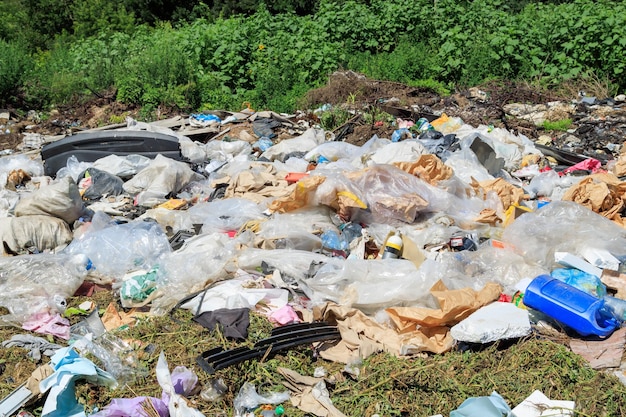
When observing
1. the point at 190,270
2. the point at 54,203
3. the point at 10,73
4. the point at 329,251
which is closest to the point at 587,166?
the point at 329,251

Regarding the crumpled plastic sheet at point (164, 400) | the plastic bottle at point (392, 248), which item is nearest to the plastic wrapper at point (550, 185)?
the plastic bottle at point (392, 248)

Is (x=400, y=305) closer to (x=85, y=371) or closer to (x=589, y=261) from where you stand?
(x=589, y=261)

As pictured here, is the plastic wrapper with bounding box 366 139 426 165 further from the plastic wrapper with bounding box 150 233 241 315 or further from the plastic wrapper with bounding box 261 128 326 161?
the plastic wrapper with bounding box 150 233 241 315

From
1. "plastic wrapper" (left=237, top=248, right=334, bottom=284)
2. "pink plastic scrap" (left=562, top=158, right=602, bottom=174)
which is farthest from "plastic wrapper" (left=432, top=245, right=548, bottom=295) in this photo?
"pink plastic scrap" (left=562, top=158, right=602, bottom=174)

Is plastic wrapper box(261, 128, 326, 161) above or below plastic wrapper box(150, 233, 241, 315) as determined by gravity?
below

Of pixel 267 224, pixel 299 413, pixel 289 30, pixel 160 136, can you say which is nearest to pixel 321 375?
pixel 299 413

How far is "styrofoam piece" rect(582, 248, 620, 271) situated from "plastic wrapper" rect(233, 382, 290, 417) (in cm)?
222

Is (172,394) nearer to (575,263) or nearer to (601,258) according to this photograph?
(575,263)

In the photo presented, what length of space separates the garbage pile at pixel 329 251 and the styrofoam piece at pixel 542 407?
0.06ft

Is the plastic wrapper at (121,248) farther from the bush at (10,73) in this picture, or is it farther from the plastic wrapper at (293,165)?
the bush at (10,73)

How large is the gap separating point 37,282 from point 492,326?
2.84m

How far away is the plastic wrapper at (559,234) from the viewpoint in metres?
4.12

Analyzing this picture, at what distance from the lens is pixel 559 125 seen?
775cm

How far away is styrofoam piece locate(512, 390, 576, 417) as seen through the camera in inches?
111
